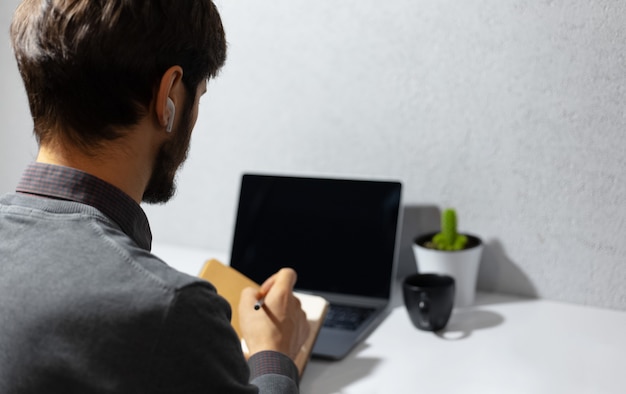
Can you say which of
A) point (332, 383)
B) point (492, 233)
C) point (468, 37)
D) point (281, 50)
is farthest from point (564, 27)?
point (332, 383)

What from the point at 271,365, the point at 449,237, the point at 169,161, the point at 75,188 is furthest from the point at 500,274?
the point at 75,188

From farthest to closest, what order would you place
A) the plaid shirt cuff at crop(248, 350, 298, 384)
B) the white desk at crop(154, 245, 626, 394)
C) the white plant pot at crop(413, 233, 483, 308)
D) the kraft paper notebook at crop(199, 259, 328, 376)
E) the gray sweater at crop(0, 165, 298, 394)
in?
the white plant pot at crop(413, 233, 483, 308), the kraft paper notebook at crop(199, 259, 328, 376), the white desk at crop(154, 245, 626, 394), the plaid shirt cuff at crop(248, 350, 298, 384), the gray sweater at crop(0, 165, 298, 394)

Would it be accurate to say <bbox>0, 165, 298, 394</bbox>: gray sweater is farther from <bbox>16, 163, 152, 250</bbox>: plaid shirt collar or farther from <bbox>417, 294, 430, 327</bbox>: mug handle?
<bbox>417, 294, 430, 327</bbox>: mug handle

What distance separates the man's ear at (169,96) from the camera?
67 cm

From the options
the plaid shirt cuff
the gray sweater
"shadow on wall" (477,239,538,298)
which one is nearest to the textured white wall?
"shadow on wall" (477,239,538,298)

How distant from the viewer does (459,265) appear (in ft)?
3.86

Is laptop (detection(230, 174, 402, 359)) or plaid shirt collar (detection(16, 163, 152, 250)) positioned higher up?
plaid shirt collar (detection(16, 163, 152, 250))

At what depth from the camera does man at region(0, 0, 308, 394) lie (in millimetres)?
560

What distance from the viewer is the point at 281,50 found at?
135cm

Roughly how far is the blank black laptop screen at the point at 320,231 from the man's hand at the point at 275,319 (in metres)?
0.27

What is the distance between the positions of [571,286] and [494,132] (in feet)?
0.96

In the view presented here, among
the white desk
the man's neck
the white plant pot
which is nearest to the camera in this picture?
the man's neck

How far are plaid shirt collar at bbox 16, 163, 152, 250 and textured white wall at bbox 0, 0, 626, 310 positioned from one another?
27.3 inches

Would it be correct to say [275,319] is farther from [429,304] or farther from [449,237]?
[449,237]
